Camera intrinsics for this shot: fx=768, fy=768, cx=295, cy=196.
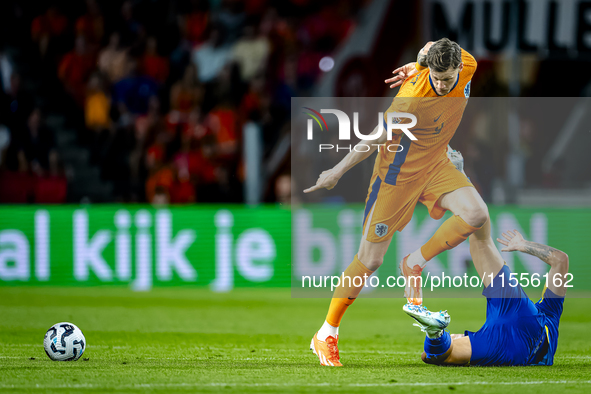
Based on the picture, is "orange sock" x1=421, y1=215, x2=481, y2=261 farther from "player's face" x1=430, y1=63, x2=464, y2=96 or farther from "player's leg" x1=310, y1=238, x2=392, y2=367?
"player's face" x1=430, y1=63, x2=464, y2=96

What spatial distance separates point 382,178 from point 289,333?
2355mm

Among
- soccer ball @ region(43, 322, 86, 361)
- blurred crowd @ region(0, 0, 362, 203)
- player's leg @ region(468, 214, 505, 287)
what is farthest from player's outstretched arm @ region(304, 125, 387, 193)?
blurred crowd @ region(0, 0, 362, 203)

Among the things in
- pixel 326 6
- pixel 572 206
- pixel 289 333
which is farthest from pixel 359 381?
pixel 326 6

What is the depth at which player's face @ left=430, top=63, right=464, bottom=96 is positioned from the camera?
562 cm

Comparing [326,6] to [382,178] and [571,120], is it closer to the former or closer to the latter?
[571,120]

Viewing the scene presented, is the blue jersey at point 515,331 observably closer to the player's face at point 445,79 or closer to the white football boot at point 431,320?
the white football boot at point 431,320

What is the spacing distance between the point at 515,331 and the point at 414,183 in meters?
1.34

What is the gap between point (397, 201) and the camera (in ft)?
19.7

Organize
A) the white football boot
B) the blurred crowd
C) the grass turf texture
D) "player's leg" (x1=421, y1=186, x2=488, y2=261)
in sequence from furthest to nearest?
the blurred crowd
"player's leg" (x1=421, y1=186, x2=488, y2=261)
the white football boot
the grass turf texture

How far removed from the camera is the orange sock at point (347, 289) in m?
5.93

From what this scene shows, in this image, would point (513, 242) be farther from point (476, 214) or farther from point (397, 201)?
point (397, 201)

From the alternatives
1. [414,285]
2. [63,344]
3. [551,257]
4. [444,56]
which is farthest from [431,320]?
[63,344]

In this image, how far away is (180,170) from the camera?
12578 millimetres

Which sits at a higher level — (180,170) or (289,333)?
(180,170)
